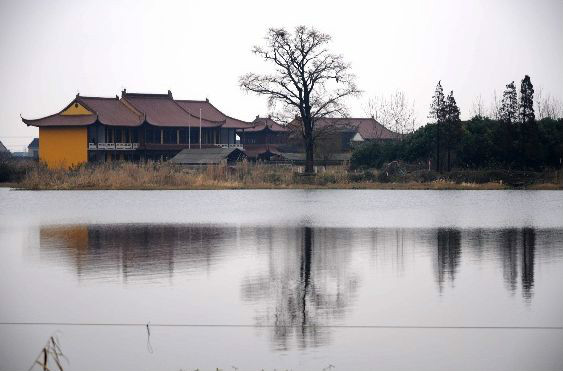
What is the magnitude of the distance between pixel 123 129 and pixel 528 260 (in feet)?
200

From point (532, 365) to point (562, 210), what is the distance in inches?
922

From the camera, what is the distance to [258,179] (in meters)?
51.9

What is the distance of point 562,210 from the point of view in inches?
1202

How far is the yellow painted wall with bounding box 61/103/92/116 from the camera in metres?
73.0

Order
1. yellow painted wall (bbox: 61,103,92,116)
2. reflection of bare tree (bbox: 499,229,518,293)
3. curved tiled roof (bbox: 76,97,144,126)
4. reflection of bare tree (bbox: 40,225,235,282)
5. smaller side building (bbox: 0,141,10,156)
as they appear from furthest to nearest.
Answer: smaller side building (bbox: 0,141,10,156) → yellow painted wall (bbox: 61,103,92,116) → curved tiled roof (bbox: 76,97,144,126) → reflection of bare tree (bbox: 40,225,235,282) → reflection of bare tree (bbox: 499,229,518,293)

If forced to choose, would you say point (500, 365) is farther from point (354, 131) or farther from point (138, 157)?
point (354, 131)

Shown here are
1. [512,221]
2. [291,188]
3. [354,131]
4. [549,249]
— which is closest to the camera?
[549,249]

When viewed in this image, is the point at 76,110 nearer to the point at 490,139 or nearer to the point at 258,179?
the point at 258,179

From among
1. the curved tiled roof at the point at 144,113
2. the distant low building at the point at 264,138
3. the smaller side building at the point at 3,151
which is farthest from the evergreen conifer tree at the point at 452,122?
the smaller side building at the point at 3,151

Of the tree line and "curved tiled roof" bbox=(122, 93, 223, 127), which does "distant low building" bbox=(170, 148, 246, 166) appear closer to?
"curved tiled roof" bbox=(122, 93, 223, 127)

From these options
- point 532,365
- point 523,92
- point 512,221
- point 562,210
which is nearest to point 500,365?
point 532,365

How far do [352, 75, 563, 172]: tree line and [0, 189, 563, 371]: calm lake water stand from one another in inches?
992

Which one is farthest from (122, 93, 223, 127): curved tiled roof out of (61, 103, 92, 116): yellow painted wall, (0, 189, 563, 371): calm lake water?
(0, 189, 563, 371): calm lake water

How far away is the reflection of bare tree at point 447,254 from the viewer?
13.8 meters
